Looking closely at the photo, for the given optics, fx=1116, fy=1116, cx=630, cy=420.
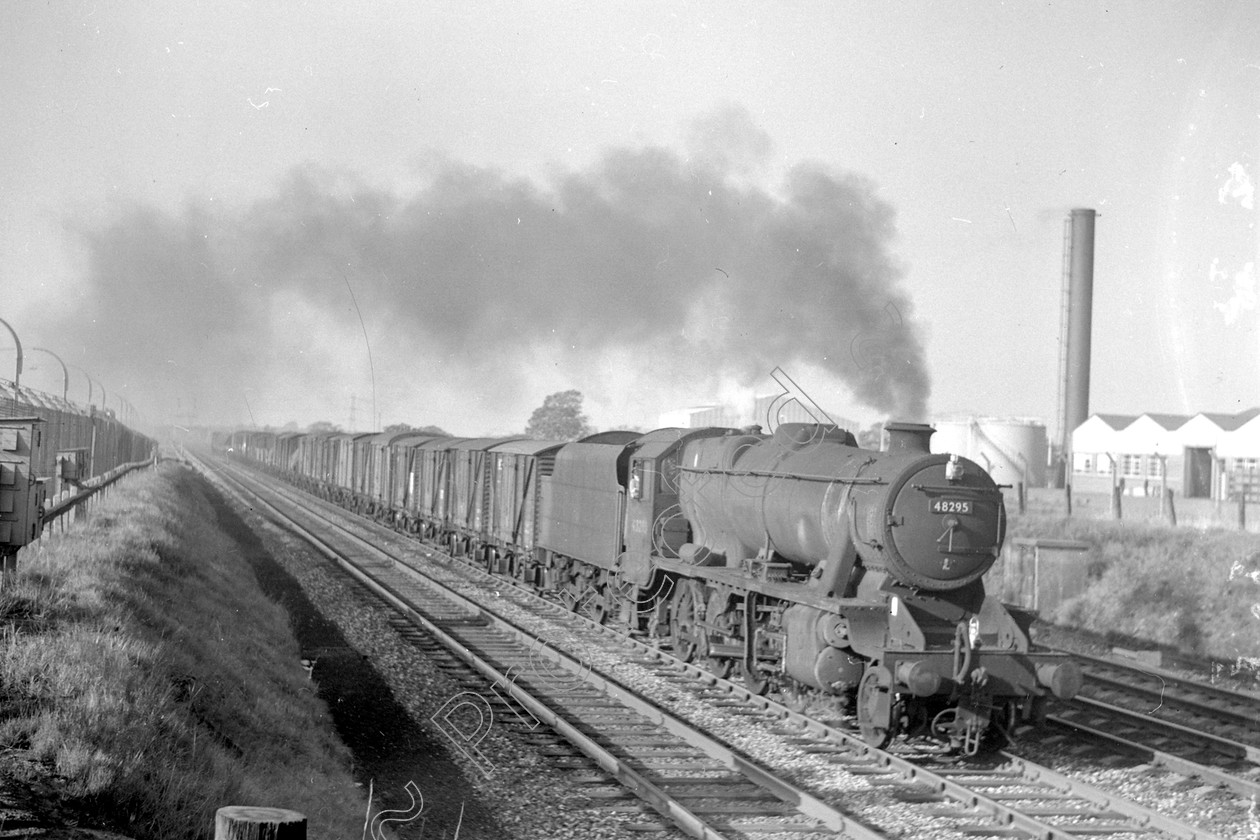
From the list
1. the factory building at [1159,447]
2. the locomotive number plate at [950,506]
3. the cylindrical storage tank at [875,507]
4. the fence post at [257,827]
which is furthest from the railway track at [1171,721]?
the factory building at [1159,447]

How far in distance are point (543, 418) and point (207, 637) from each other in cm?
5479

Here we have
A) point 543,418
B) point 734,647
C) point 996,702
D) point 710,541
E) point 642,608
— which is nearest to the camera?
point 996,702

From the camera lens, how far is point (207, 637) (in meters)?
12.7

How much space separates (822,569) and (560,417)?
54.1m

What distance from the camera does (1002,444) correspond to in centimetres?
4434

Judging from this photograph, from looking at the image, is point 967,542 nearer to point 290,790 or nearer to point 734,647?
point 734,647

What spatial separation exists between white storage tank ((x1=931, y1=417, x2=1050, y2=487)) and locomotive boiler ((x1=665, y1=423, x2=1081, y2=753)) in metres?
29.8

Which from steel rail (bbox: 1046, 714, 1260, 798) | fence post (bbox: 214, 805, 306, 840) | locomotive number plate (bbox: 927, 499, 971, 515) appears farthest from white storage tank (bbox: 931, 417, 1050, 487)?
fence post (bbox: 214, 805, 306, 840)

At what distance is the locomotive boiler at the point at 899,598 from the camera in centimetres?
1023

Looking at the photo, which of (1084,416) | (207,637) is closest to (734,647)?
(207,637)

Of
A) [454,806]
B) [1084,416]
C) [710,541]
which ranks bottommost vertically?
[454,806]

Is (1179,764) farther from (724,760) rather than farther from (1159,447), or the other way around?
(1159,447)

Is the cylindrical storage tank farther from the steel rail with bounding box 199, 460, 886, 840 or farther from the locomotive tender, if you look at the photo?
the steel rail with bounding box 199, 460, 886, 840

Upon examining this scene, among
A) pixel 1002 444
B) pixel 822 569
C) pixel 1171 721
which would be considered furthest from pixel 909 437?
pixel 1002 444
